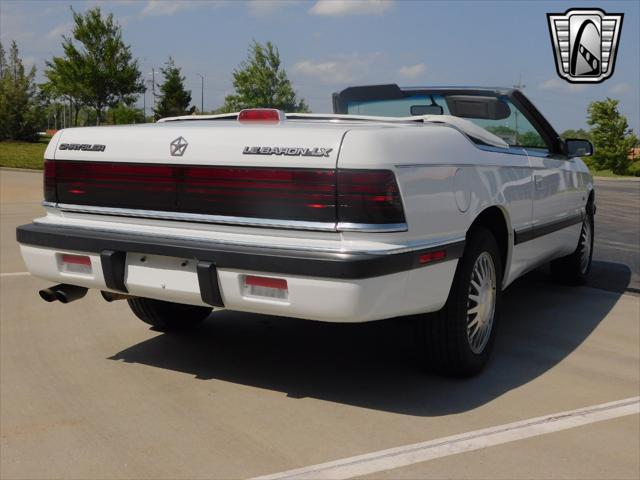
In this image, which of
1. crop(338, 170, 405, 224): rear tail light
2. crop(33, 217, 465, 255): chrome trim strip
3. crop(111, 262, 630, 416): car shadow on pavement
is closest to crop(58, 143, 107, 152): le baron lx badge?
crop(33, 217, 465, 255): chrome trim strip

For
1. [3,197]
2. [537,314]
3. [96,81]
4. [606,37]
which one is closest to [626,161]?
[606,37]

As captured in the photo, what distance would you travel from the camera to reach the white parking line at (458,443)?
292 centimetres

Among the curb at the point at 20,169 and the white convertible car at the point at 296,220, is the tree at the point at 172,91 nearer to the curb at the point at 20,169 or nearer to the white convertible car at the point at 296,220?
the curb at the point at 20,169

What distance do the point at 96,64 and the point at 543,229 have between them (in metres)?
41.2

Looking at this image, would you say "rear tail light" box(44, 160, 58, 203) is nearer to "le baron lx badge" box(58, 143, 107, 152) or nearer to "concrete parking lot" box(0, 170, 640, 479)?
"le baron lx badge" box(58, 143, 107, 152)

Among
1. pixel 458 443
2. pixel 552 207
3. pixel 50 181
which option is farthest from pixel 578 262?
pixel 50 181

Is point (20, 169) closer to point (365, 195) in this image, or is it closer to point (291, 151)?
point (291, 151)

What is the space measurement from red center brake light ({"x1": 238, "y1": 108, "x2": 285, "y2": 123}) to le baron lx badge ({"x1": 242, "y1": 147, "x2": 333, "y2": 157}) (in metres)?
0.40

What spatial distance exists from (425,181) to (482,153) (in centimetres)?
70

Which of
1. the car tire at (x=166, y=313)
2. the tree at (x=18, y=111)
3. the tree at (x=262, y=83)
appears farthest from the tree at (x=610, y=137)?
the car tire at (x=166, y=313)

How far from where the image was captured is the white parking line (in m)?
2.92

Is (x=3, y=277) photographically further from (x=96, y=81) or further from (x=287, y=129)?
Result: (x=96, y=81)

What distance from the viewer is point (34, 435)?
10.7 feet

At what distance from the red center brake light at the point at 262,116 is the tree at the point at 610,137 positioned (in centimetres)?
4390
